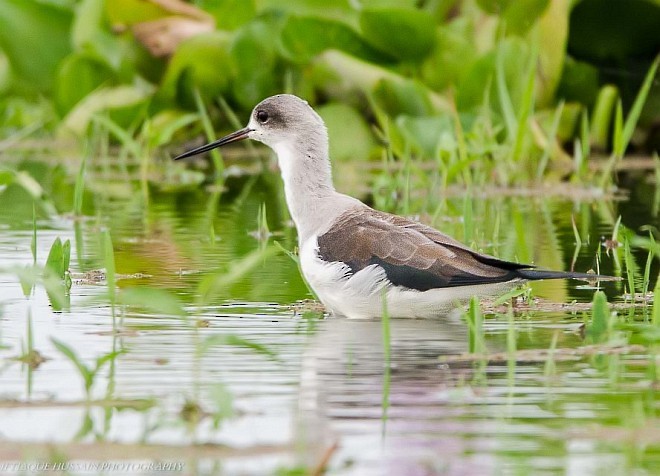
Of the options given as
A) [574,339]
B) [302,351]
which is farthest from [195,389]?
[574,339]

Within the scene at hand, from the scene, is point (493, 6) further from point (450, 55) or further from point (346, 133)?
point (346, 133)

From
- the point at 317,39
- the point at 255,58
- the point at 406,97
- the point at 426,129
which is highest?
the point at 317,39

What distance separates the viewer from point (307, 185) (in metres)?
6.96

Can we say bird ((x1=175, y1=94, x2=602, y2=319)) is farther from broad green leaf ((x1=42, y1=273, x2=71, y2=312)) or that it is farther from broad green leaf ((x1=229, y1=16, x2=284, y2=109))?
broad green leaf ((x1=229, y1=16, x2=284, y2=109))

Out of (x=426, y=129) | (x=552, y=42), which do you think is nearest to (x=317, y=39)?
(x=426, y=129)

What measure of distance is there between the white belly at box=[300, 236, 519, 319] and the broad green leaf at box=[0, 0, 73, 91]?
1023cm

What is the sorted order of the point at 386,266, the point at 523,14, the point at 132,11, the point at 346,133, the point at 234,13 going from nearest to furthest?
the point at 386,266
the point at 523,14
the point at 346,133
the point at 132,11
the point at 234,13

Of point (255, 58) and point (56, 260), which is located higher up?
point (255, 58)

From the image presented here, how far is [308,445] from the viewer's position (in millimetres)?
4031

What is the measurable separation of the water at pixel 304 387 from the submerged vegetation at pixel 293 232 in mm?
16

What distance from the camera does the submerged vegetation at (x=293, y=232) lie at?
14.3 ft

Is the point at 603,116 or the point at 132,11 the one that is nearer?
the point at 603,116

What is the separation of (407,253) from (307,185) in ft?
2.91

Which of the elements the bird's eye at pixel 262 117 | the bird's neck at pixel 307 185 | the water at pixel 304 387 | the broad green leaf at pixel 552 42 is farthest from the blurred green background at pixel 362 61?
the water at pixel 304 387
